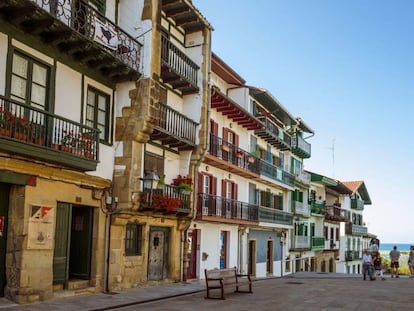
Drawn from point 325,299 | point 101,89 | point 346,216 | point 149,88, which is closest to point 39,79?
point 101,89

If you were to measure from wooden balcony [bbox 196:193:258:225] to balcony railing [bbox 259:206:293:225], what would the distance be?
5.50 ft

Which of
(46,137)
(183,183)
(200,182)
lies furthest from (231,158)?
(46,137)

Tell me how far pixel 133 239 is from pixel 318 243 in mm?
32163

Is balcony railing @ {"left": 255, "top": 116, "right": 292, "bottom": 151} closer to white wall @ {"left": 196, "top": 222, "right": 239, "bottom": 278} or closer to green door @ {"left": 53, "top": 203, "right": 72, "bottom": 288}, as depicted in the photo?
white wall @ {"left": 196, "top": 222, "right": 239, "bottom": 278}

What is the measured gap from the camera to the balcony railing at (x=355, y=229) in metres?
60.2

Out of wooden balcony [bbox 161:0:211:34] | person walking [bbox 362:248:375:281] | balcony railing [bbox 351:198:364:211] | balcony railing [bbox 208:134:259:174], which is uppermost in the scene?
wooden balcony [bbox 161:0:211:34]

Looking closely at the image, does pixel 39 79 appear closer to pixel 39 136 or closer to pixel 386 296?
pixel 39 136

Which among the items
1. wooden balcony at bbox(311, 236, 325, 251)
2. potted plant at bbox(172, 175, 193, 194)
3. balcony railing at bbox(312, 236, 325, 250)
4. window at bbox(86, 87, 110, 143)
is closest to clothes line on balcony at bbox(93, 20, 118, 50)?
window at bbox(86, 87, 110, 143)

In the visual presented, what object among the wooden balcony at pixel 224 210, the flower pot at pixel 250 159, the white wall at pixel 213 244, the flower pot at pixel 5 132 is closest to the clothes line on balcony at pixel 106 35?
the flower pot at pixel 5 132

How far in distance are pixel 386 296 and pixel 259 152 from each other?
1792 cm

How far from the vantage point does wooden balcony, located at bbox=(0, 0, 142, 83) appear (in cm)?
1322

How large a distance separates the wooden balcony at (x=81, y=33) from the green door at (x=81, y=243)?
447 cm

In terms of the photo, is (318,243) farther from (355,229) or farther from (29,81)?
(29,81)

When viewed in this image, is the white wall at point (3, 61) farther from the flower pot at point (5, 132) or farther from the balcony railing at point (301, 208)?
the balcony railing at point (301, 208)
